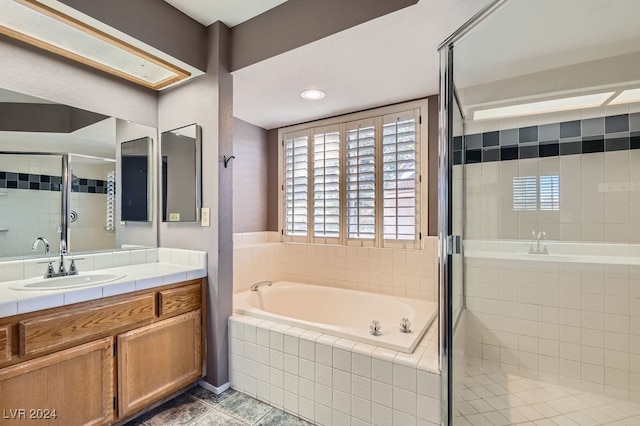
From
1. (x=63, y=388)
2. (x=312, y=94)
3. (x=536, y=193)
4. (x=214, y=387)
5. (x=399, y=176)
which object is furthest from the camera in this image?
(x=399, y=176)

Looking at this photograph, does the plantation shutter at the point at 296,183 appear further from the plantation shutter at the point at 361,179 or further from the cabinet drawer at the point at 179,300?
the cabinet drawer at the point at 179,300

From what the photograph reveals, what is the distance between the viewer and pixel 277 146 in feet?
10.7

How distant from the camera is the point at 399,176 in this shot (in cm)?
254

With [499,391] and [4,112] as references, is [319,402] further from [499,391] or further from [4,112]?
[4,112]

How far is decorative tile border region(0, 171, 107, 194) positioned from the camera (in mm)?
1599

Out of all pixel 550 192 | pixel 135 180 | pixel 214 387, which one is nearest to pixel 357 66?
pixel 550 192

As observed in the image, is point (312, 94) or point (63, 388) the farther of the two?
point (312, 94)

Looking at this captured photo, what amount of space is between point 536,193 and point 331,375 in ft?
6.01

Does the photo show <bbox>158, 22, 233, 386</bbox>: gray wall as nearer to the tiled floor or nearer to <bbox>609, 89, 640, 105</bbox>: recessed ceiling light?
the tiled floor

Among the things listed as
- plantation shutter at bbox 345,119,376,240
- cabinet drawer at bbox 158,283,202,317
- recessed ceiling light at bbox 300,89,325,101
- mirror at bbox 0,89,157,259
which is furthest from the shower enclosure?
mirror at bbox 0,89,157,259

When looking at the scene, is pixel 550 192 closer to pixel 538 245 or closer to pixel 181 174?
pixel 538 245

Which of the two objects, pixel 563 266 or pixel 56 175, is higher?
pixel 56 175

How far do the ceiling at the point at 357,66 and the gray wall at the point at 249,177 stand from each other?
0.98 ft

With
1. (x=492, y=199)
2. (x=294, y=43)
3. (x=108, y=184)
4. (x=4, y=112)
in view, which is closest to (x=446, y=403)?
(x=492, y=199)
